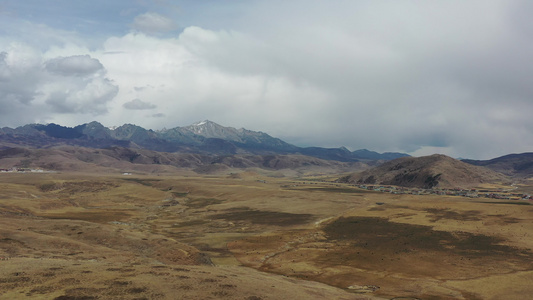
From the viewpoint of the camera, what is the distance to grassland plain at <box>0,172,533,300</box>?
133ft

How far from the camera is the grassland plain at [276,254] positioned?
133 ft

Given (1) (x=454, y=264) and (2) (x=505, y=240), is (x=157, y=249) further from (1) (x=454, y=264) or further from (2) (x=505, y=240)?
(2) (x=505, y=240)

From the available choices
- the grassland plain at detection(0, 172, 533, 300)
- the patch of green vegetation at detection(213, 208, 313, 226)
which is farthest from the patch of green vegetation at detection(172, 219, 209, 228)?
the patch of green vegetation at detection(213, 208, 313, 226)

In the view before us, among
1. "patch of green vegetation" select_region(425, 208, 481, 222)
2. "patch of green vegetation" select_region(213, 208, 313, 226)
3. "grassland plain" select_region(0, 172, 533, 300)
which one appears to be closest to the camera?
"grassland plain" select_region(0, 172, 533, 300)

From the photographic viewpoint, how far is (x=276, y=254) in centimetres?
7669

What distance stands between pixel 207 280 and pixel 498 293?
41670 millimetres

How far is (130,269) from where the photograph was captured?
45312 millimetres

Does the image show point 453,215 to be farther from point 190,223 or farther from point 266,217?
point 190,223

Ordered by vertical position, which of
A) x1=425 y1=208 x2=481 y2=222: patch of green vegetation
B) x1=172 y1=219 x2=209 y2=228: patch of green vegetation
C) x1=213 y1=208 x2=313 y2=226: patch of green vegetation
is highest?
x1=425 y1=208 x2=481 y2=222: patch of green vegetation

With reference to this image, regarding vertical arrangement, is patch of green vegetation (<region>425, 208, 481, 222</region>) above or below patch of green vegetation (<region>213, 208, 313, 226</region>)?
above

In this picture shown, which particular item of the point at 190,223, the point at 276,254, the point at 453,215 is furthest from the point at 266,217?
the point at 453,215

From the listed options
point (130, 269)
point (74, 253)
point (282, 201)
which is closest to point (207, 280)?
point (130, 269)

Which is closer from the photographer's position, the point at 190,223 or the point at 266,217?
the point at 190,223

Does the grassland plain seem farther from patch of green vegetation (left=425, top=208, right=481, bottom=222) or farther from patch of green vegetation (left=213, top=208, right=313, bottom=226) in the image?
patch of green vegetation (left=213, top=208, right=313, bottom=226)
